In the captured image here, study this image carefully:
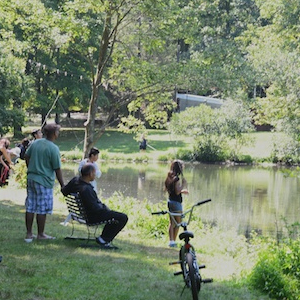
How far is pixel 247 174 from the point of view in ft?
99.4

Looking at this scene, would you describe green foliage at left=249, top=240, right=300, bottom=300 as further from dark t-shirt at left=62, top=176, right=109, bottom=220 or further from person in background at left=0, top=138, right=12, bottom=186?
person in background at left=0, top=138, right=12, bottom=186

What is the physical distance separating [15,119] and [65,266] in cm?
1730

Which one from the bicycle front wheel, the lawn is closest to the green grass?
the lawn

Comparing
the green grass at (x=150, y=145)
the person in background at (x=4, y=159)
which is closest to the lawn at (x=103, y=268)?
the person in background at (x=4, y=159)

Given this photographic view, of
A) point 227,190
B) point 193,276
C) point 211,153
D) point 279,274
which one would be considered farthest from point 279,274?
point 211,153

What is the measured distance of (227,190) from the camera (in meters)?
23.6

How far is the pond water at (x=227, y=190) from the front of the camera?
16844 mm

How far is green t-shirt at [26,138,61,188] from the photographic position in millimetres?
7488

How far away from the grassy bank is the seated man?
0.25 metres

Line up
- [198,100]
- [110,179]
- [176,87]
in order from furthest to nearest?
[198,100] < [110,179] < [176,87]

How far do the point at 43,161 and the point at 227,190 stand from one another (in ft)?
54.9

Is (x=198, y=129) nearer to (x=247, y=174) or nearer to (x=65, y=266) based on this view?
(x=247, y=174)

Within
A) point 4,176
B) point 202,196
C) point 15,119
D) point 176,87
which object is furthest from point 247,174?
point 4,176

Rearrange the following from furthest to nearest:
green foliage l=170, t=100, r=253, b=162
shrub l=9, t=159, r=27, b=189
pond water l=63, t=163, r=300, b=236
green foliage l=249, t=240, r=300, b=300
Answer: green foliage l=170, t=100, r=253, b=162 → pond water l=63, t=163, r=300, b=236 → shrub l=9, t=159, r=27, b=189 → green foliage l=249, t=240, r=300, b=300
